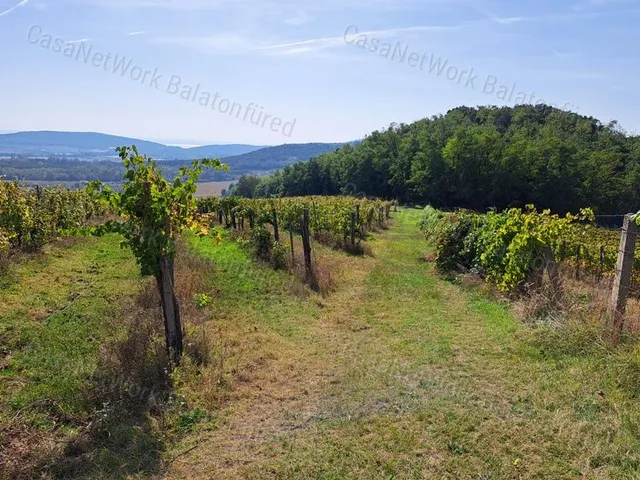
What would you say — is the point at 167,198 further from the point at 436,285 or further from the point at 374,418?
the point at 436,285

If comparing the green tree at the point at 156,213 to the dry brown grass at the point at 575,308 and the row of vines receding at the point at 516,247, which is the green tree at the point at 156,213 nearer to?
the dry brown grass at the point at 575,308

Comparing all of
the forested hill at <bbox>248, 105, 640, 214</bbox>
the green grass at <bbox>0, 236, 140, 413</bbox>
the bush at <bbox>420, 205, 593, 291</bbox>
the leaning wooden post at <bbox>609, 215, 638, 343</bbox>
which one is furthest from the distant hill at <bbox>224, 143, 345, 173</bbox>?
the leaning wooden post at <bbox>609, 215, 638, 343</bbox>

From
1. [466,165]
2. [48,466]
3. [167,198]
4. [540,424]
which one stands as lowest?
[48,466]

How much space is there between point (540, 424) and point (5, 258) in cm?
1181

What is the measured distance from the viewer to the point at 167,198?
Result: 5.45 meters

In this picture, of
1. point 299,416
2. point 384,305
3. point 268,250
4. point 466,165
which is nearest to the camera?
point 299,416

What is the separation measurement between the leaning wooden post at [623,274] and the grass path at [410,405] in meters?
0.74

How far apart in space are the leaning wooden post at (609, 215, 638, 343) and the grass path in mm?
740

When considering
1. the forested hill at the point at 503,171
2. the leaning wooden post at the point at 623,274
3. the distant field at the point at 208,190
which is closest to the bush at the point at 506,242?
the leaning wooden post at the point at 623,274

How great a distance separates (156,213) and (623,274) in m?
6.66

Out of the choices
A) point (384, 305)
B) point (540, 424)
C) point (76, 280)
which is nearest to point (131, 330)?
point (76, 280)

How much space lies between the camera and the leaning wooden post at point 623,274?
6.02m

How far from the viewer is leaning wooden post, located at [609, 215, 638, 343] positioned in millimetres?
6020

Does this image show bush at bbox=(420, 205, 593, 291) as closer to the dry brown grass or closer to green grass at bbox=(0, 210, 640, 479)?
the dry brown grass
